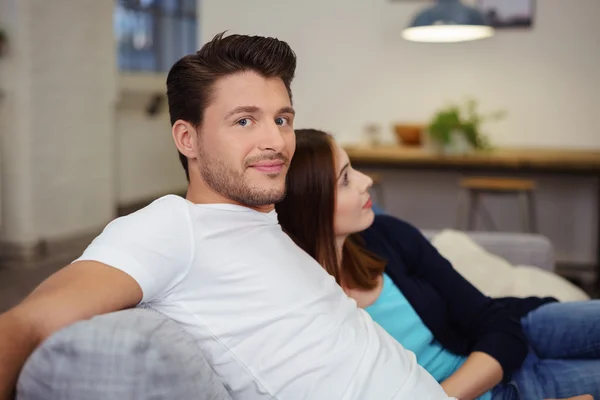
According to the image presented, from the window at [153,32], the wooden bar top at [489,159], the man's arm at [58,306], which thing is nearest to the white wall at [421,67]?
the wooden bar top at [489,159]

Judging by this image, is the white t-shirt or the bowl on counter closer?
the white t-shirt

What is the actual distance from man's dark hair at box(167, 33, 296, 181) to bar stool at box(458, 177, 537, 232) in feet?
11.8

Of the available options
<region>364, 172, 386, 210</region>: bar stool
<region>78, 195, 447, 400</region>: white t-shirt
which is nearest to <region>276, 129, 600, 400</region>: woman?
<region>78, 195, 447, 400</region>: white t-shirt

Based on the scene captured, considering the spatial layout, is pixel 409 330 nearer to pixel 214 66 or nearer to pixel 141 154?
pixel 214 66

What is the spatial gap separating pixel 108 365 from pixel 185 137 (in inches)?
17.0

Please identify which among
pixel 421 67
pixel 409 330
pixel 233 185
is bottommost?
pixel 409 330

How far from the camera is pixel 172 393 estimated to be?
0.85 m

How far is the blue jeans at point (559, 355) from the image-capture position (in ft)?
5.13

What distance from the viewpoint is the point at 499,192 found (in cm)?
454

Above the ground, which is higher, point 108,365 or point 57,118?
point 57,118

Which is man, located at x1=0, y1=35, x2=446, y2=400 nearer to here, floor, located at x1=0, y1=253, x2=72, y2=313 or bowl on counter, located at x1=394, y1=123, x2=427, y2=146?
floor, located at x1=0, y1=253, x2=72, y2=313

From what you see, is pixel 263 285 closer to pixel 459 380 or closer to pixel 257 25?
pixel 459 380

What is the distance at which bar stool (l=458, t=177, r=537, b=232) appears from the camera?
14.8ft

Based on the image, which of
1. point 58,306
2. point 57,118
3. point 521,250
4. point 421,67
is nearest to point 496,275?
point 521,250
